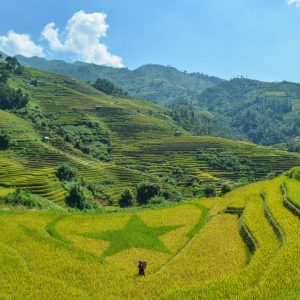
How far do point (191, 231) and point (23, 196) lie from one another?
71.7ft

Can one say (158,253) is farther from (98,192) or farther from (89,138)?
(89,138)

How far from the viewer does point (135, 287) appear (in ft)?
73.9

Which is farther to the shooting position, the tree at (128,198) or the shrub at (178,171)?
the shrub at (178,171)

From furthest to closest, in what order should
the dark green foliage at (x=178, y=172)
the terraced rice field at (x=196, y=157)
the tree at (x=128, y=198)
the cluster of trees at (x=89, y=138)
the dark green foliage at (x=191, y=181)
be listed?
1. the cluster of trees at (x=89, y=138)
2. the terraced rice field at (x=196, y=157)
3. the dark green foliage at (x=178, y=172)
4. the dark green foliage at (x=191, y=181)
5. the tree at (x=128, y=198)

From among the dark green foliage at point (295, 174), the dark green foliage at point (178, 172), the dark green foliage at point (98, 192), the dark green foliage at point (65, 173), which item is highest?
the dark green foliage at point (295, 174)

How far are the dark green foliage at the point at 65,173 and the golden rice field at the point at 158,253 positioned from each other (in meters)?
38.7

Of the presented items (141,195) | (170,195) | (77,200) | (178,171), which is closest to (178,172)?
(178,171)

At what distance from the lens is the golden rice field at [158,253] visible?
70.2 feet

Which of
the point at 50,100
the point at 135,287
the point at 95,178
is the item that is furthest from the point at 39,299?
the point at 50,100

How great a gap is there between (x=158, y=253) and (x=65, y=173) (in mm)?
54137

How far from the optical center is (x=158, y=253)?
29922mm

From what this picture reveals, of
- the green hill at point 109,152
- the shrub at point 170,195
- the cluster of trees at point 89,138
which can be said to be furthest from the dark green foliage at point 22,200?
the cluster of trees at point 89,138

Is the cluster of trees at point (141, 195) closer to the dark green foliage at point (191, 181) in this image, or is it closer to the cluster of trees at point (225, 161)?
the dark green foliage at point (191, 181)

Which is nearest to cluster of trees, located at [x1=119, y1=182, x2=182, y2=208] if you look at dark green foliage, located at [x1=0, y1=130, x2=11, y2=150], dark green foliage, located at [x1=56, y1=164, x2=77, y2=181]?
dark green foliage, located at [x1=56, y1=164, x2=77, y2=181]
